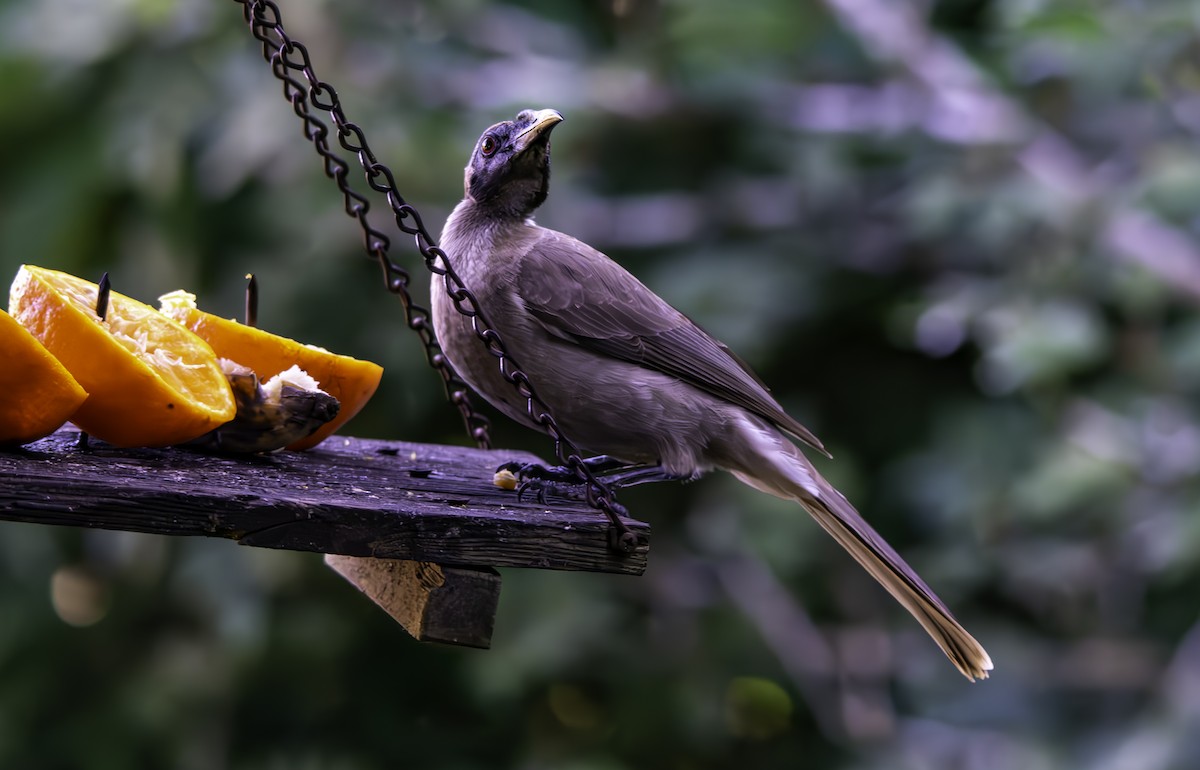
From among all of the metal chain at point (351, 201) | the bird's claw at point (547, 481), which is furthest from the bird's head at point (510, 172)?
the bird's claw at point (547, 481)

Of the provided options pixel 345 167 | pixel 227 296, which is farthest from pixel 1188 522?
pixel 227 296

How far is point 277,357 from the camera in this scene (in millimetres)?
2635

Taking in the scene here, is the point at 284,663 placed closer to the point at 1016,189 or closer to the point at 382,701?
the point at 382,701

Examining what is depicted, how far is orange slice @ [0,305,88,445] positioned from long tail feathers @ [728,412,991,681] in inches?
67.2

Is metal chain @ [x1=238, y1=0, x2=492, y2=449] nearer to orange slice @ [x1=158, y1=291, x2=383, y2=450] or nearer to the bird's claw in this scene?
orange slice @ [x1=158, y1=291, x2=383, y2=450]

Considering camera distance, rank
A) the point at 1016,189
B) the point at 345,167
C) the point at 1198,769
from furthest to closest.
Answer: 1. the point at 1016,189
2. the point at 1198,769
3. the point at 345,167

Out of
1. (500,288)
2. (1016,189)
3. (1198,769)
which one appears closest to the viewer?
(500,288)

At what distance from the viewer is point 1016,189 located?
432 cm

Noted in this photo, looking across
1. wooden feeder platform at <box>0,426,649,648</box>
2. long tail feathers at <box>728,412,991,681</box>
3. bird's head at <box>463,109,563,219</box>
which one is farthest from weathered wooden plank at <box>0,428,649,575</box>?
bird's head at <box>463,109,563,219</box>

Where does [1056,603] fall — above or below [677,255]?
below

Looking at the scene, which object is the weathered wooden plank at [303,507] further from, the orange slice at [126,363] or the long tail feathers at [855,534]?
the long tail feathers at [855,534]

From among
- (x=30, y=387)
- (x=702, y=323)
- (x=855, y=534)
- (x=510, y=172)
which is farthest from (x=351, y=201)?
(x=702, y=323)

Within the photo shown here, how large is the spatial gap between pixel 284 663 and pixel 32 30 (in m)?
2.79

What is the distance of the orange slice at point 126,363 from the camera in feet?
7.01
